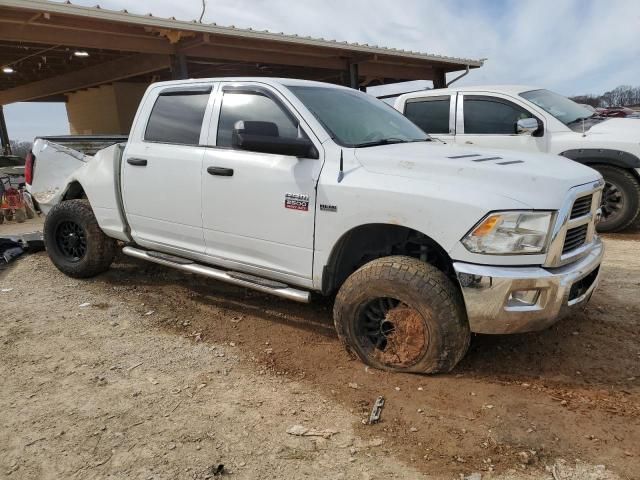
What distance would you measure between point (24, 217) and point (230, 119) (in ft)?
31.5

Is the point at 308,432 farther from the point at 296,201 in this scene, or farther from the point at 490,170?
the point at 490,170

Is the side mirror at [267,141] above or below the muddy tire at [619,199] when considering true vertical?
above

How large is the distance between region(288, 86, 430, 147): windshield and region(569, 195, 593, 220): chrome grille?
133 cm

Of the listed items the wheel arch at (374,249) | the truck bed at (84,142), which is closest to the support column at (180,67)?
the truck bed at (84,142)

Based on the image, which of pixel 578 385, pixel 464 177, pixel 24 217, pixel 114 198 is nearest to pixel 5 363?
pixel 114 198

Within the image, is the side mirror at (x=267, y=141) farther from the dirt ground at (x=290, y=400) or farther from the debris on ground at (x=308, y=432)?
the debris on ground at (x=308, y=432)

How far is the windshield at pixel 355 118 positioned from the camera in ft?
11.6

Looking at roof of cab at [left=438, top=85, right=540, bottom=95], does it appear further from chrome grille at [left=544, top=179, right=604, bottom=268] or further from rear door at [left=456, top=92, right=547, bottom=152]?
chrome grille at [left=544, top=179, right=604, bottom=268]

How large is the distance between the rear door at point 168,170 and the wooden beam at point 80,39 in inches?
272

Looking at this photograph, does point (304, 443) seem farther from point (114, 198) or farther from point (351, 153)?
point (114, 198)

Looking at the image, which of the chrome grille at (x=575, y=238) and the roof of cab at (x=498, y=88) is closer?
the chrome grille at (x=575, y=238)

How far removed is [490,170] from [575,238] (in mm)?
693

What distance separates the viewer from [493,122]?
6836 mm

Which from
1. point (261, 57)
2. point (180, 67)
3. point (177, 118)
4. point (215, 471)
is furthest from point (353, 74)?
point (215, 471)
